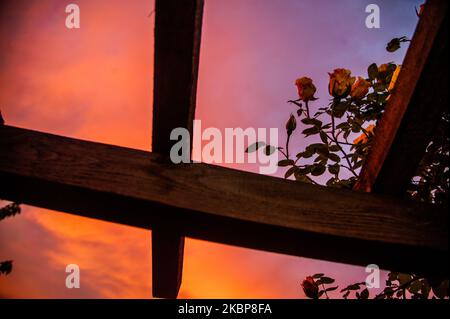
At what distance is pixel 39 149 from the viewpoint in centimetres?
87

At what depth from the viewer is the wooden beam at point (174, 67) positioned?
2.23 feet

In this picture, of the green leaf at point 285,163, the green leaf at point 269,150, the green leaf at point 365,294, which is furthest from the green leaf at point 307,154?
the green leaf at point 365,294

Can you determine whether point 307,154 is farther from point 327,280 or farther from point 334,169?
point 327,280

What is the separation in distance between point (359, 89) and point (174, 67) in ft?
2.80

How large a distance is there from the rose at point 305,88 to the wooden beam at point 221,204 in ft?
1.59

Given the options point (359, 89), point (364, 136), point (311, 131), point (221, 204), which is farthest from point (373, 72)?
point (221, 204)

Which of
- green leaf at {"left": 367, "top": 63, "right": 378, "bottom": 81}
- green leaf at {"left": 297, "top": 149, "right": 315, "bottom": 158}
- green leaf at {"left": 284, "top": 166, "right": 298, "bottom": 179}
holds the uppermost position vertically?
green leaf at {"left": 367, "top": 63, "right": 378, "bottom": 81}

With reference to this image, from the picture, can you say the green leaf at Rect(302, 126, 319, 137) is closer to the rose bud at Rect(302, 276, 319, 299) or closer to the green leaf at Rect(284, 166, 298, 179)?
the green leaf at Rect(284, 166, 298, 179)

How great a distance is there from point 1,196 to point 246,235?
74cm

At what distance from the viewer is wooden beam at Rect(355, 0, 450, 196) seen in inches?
29.0

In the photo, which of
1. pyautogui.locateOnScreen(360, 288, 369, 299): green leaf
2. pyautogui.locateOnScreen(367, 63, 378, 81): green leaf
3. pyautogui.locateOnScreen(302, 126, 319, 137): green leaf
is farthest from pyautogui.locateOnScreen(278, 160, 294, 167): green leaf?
pyautogui.locateOnScreen(360, 288, 369, 299): green leaf

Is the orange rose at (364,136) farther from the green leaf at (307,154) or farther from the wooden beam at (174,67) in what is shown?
the wooden beam at (174,67)

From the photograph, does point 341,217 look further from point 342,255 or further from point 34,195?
point 34,195
